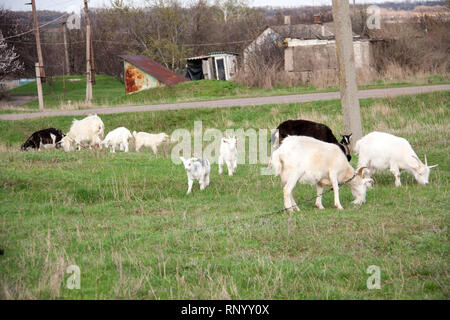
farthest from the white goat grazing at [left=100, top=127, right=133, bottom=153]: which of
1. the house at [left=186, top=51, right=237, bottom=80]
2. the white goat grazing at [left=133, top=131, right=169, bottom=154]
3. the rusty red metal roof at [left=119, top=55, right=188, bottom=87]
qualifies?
the house at [left=186, top=51, right=237, bottom=80]

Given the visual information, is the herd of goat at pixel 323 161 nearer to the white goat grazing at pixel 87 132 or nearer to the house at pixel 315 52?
the white goat grazing at pixel 87 132

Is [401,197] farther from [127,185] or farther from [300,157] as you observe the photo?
[127,185]

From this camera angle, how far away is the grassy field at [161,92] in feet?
99.6

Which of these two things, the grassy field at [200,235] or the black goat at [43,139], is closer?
the grassy field at [200,235]

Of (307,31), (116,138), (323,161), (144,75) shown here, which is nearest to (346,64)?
(323,161)

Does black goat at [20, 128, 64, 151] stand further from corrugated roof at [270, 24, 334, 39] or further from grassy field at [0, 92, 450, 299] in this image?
corrugated roof at [270, 24, 334, 39]

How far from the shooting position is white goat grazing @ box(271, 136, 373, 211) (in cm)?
912

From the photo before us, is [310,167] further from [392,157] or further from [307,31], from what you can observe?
[307,31]

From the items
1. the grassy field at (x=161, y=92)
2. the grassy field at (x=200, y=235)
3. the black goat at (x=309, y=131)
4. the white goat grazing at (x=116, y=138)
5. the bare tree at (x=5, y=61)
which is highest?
the bare tree at (x=5, y=61)

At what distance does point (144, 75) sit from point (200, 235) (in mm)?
40877

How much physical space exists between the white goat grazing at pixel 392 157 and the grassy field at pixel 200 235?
320 mm

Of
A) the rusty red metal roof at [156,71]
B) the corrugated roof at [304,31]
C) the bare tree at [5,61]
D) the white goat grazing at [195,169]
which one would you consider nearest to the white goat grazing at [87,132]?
the white goat grazing at [195,169]
